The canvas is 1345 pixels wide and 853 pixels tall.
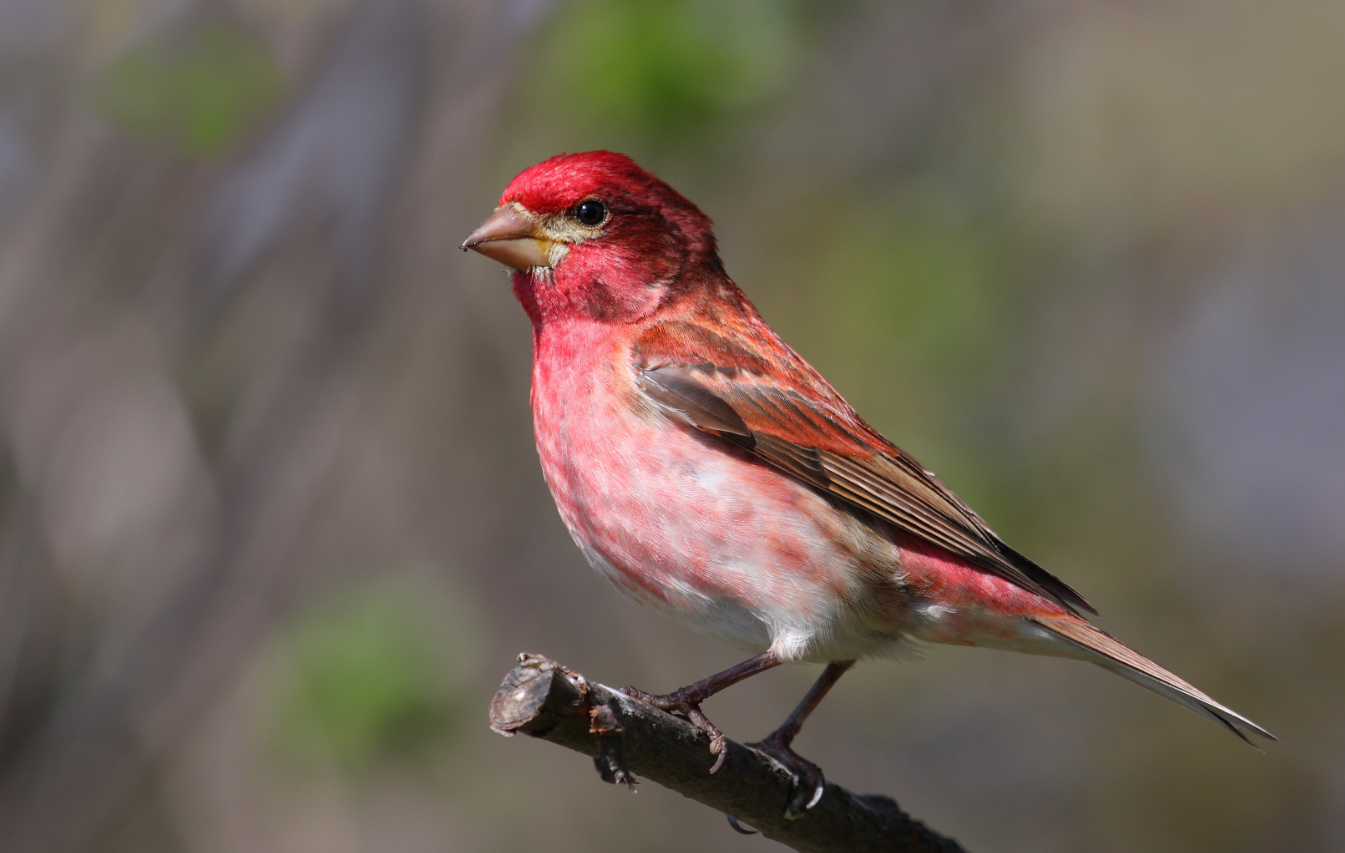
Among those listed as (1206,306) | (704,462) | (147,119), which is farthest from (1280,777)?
(147,119)

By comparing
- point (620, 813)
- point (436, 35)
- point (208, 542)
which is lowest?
point (620, 813)

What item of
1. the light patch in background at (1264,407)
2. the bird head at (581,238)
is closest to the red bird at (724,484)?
the bird head at (581,238)

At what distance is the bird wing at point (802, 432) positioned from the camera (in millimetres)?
4402

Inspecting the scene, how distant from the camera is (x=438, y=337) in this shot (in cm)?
891

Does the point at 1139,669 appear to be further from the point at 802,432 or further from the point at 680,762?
the point at 680,762

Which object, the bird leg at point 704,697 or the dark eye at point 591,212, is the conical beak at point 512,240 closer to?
the dark eye at point 591,212

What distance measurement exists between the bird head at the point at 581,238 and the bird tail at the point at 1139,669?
1.95 m

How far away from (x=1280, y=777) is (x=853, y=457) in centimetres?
537

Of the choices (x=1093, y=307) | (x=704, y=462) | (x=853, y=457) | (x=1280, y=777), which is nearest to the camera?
(x=704, y=462)

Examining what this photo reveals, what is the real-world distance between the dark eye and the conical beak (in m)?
0.18

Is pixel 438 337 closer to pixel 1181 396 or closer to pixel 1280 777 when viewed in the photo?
pixel 1181 396

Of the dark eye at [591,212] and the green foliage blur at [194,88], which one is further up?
the dark eye at [591,212]

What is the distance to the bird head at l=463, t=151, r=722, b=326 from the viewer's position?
466 cm

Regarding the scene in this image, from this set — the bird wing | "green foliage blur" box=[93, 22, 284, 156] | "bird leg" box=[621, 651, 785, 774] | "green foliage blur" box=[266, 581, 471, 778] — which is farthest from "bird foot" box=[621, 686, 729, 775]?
"green foliage blur" box=[93, 22, 284, 156]
